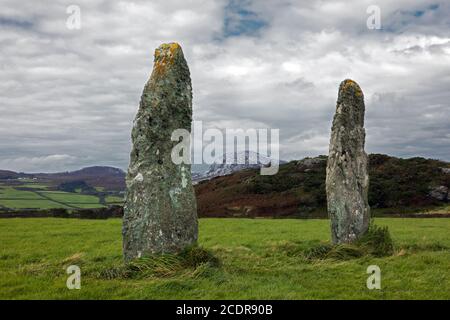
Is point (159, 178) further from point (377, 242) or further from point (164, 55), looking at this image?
point (377, 242)

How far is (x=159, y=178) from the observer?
13180mm

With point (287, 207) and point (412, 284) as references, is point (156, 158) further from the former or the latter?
point (287, 207)

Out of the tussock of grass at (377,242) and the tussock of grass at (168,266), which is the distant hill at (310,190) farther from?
the tussock of grass at (168,266)

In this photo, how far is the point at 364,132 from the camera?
1864 cm

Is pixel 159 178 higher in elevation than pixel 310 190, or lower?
higher

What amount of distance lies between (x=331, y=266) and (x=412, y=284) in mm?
2884

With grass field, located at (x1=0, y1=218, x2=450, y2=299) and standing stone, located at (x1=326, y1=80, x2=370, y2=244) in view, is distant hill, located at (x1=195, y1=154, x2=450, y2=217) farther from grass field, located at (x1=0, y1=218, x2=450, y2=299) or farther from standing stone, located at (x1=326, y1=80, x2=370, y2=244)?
grass field, located at (x1=0, y1=218, x2=450, y2=299)

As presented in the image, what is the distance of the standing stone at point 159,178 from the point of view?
42.8ft

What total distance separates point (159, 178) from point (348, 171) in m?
8.00

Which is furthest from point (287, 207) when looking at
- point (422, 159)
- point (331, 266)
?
point (331, 266)


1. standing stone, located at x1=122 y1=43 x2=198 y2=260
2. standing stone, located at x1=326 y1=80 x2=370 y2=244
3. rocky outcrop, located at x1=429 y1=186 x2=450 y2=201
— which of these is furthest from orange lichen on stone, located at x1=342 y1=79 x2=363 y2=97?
rocky outcrop, located at x1=429 y1=186 x2=450 y2=201

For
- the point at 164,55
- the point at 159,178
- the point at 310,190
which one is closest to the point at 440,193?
the point at 310,190

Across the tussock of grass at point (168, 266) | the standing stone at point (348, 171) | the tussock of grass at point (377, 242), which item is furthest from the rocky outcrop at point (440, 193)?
the tussock of grass at point (168, 266)

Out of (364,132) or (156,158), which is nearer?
(156,158)
